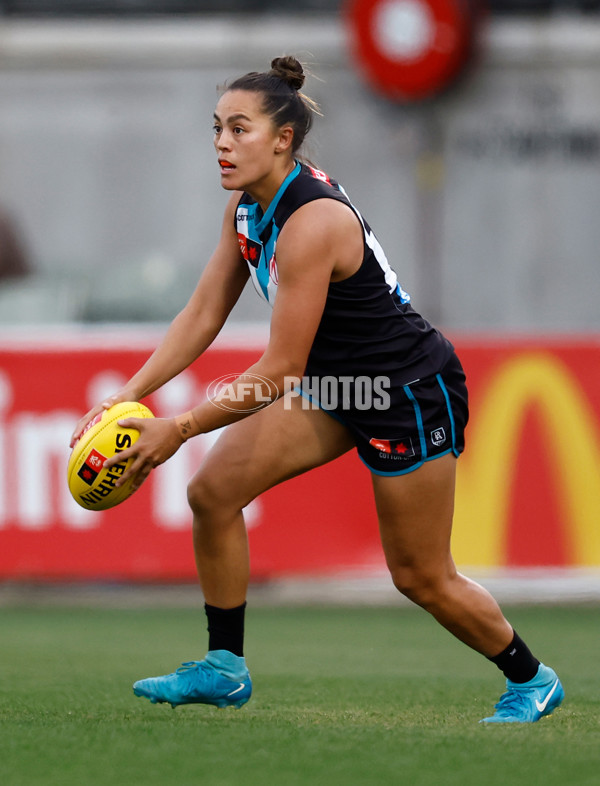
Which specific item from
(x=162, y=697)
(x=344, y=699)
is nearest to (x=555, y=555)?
(x=344, y=699)

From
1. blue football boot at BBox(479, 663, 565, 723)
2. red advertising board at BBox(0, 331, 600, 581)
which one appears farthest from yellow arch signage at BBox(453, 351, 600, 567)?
blue football boot at BBox(479, 663, 565, 723)

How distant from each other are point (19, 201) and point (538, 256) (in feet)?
14.5

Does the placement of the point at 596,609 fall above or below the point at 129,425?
below

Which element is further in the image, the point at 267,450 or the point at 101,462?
the point at 267,450

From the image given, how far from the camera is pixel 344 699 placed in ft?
18.1

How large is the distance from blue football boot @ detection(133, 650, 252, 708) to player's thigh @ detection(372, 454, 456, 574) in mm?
658

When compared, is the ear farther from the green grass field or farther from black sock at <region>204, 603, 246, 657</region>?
the green grass field

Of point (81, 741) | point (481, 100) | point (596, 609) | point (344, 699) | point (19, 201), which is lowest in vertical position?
point (596, 609)

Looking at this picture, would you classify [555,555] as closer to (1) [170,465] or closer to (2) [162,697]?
(1) [170,465]

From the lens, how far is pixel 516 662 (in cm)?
498

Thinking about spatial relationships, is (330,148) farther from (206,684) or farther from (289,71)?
(206,684)

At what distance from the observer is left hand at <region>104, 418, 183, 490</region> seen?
4547 millimetres

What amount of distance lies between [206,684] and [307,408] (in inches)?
38.3

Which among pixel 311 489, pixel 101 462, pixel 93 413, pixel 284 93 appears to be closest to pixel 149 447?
pixel 101 462
